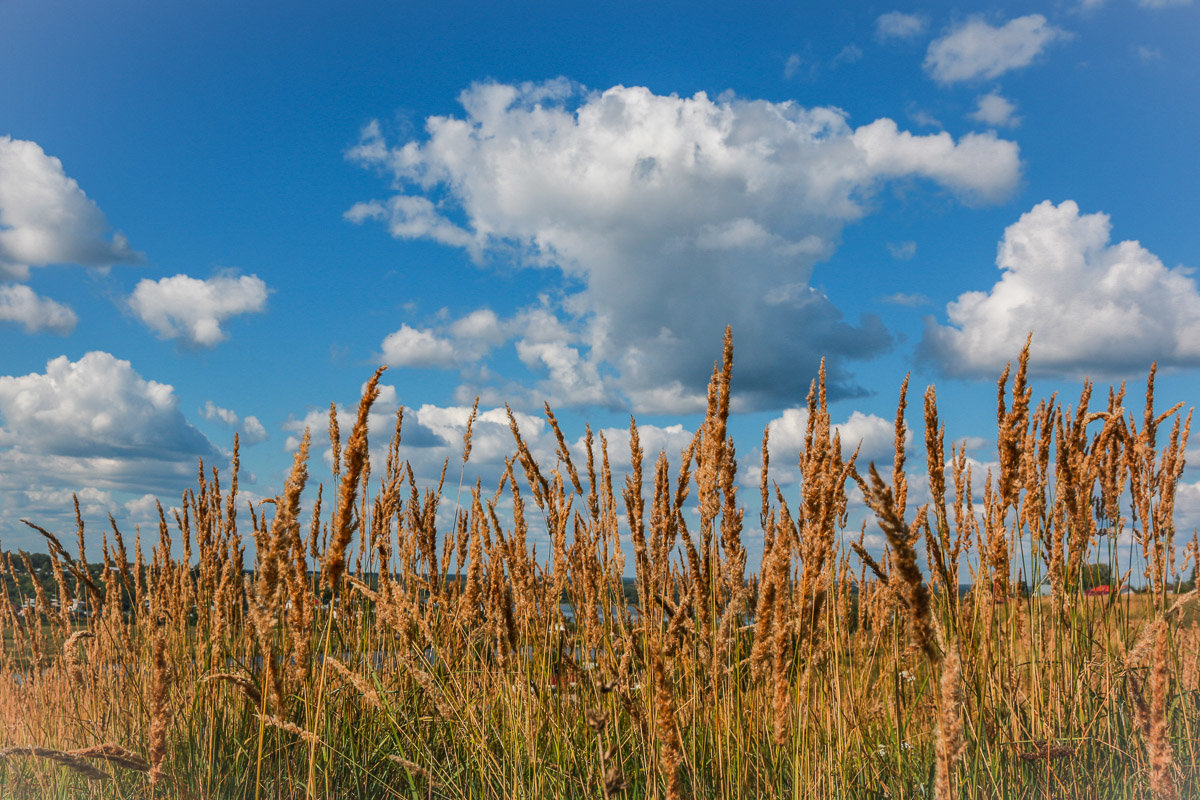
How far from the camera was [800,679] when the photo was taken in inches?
78.3

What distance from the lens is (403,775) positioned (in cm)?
282

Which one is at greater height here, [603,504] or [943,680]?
[603,504]

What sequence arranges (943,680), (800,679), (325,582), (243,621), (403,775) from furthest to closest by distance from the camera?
(243,621)
(403,775)
(800,679)
(325,582)
(943,680)

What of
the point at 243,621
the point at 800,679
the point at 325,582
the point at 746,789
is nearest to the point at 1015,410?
the point at 800,679

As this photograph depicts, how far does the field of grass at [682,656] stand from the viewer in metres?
1.58

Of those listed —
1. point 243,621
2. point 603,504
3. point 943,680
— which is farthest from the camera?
point 243,621

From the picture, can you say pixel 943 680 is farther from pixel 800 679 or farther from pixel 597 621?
pixel 597 621

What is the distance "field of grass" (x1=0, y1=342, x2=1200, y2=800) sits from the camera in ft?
5.17

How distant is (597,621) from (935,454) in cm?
116

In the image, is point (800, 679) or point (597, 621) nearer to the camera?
point (800, 679)

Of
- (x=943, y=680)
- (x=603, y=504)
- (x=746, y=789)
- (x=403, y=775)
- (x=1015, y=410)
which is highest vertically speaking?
(x=1015, y=410)

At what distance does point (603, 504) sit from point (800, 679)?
0.77 m

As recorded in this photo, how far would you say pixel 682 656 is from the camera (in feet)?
7.75

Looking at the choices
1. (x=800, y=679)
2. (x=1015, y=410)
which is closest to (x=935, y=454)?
(x=1015, y=410)
